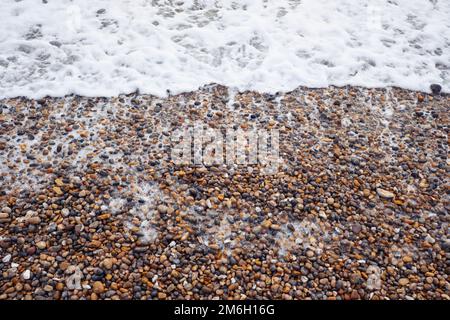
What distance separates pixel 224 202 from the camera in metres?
4.89

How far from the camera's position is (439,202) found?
5.11 metres

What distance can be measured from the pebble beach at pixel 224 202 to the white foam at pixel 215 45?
19.8 inches

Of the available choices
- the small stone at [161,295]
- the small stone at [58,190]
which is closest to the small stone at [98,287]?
the small stone at [161,295]

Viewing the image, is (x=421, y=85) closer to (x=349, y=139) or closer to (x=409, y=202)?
(x=349, y=139)

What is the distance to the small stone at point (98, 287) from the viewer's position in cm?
395

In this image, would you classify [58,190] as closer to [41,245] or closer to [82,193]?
[82,193]

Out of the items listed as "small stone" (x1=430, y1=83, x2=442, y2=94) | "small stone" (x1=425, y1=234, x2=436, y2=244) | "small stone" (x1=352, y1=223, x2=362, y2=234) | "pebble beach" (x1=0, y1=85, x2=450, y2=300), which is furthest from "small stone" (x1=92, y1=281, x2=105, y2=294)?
"small stone" (x1=430, y1=83, x2=442, y2=94)

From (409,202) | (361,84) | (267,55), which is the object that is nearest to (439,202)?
(409,202)

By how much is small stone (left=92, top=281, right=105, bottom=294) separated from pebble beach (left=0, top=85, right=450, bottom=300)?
2 cm

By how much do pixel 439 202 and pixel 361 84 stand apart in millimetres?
2721

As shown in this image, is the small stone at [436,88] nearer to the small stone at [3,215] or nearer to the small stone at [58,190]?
the small stone at [58,190]

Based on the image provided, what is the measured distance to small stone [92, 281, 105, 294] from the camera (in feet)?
13.0

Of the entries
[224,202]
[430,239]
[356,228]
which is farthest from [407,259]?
[224,202]
